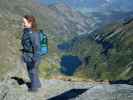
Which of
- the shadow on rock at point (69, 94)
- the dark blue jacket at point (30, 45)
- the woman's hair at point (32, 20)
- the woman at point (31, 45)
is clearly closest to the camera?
the woman's hair at point (32, 20)

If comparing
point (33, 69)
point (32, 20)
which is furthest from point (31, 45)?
point (33, 69)

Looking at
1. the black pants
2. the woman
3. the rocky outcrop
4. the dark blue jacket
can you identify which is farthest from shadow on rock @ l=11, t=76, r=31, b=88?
the dark blue jacket

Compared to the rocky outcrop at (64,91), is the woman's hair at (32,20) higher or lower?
higher

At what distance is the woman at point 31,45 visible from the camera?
81.7ft

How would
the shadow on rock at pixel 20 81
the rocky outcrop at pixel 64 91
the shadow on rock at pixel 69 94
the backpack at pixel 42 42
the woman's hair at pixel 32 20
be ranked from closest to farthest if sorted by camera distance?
the rocky outcrop at pixel 64 91 < the woman's hair at pixel 32 20 < the backpack at pixel 42 42 < the shadow on rock at pixel 69 94 < the shadow on rock at pixel 20 81

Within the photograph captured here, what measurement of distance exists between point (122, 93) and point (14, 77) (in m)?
12.7

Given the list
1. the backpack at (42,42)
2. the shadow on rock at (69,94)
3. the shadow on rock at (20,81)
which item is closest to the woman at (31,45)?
the backpack at (42,42)

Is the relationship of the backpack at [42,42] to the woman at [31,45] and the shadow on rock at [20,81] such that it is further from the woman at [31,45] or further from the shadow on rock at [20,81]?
the shadow on rock at [20,81]

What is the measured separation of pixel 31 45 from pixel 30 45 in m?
0.08

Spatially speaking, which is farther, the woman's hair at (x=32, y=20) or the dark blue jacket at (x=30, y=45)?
the dark blue jacket at (x=30, y=45)

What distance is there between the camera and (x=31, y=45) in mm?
25594

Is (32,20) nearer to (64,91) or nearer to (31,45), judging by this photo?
(31,45)

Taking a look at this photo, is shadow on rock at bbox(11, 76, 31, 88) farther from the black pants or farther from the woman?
the woman

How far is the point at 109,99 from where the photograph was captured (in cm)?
2277
